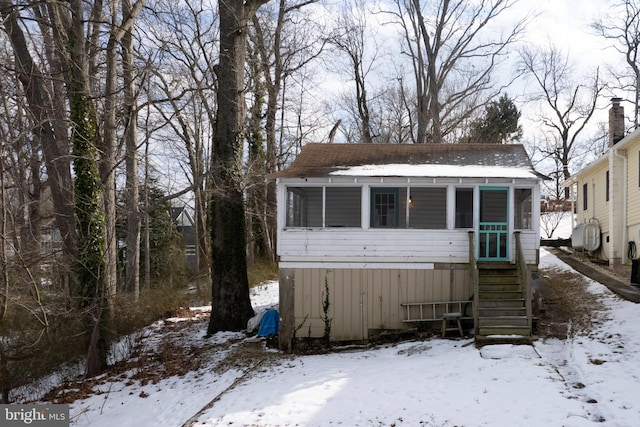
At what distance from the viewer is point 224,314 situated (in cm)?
1344

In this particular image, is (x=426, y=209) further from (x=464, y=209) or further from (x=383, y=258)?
(x=383, y=258)

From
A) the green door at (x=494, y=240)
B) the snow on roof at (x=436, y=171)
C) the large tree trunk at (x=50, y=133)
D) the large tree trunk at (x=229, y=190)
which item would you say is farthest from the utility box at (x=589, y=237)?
the large tree trunk at (x=50, y=133)

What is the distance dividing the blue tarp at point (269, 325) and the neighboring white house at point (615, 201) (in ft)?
35.9

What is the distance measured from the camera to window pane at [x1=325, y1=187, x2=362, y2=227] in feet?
46.6

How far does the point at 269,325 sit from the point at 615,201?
11860 millimetres

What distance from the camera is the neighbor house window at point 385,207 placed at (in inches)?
543

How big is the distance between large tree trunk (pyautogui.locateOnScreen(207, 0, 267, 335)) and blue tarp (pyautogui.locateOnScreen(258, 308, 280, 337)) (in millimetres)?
1184

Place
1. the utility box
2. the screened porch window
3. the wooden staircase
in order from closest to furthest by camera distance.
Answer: the wooden staircase → the screened porch window → the utility box

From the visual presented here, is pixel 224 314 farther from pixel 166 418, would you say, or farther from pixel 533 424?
pixel 533 424

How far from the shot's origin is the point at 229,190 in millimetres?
13789

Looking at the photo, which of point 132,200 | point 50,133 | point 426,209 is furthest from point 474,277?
point 132,200

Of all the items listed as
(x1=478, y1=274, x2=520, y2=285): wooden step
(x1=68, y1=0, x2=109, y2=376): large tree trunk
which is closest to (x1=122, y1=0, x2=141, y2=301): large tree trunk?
(x1=68, y1=0, x2=109, y2=376): large tree trunk

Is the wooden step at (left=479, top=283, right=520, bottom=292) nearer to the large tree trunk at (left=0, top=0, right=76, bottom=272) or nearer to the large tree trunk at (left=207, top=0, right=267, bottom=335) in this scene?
the large tree trunk at (left=207, top=0, right=267, bottom=335)

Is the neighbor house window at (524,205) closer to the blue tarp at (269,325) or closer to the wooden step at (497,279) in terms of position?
the wooden step at (497,279)
